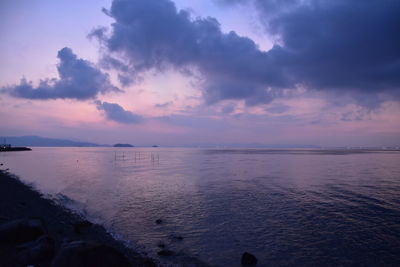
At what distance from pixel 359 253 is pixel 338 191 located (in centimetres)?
1980

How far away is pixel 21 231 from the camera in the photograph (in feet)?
38.7

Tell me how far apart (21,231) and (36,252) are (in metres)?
2.56

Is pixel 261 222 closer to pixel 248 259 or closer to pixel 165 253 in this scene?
pixel 248 259

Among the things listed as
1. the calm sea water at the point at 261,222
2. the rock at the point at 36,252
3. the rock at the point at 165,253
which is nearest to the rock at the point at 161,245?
the calm sea water at the point at 261,222

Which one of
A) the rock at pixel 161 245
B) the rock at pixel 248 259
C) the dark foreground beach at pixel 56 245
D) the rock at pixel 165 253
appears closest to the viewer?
the dark foreground beach at pixel 56 245

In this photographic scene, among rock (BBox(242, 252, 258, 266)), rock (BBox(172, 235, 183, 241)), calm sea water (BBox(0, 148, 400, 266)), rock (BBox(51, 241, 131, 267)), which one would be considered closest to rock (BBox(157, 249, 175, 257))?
calm sea water (BBox(0, 148, 400, 266))

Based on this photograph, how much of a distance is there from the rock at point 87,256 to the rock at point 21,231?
14.8 feet

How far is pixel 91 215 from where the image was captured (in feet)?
69.5

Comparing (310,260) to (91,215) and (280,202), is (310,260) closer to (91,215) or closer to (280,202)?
(280,202)

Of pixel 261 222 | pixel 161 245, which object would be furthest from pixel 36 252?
pixel 261 222

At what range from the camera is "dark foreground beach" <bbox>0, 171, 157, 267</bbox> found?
878 centimetres

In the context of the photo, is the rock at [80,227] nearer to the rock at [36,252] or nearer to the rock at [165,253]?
the rock at [36,252]

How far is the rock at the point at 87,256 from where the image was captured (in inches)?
336

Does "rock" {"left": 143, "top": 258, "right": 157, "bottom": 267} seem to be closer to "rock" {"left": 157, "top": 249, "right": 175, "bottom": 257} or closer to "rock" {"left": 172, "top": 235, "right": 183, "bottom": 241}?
"rock" {"left": 157, "top": 249, "right": 175, "bottom": 257}
